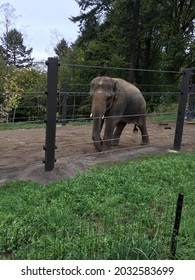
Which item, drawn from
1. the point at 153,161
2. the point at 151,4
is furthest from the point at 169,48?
the point at 153,161

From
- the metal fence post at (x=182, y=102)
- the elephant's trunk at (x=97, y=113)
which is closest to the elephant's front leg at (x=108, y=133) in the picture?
the elephant's trunk at (x=97, y=113)

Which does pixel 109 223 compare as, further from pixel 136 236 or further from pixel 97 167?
pixel 97 167

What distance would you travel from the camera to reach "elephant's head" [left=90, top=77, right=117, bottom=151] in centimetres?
639

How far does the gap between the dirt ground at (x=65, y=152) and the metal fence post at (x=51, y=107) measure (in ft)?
0.58

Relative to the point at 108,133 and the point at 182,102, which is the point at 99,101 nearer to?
the point at 108,133

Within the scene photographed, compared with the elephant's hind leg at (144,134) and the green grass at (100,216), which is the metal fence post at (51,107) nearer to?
the green grass at (100,216)

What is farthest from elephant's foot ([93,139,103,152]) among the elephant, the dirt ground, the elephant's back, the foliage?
Result: the foliage

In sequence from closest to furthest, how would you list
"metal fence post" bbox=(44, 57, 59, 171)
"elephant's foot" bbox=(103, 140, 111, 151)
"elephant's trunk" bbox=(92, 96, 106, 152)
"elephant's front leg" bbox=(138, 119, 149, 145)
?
"metal fence post" bbox=(44, 57, 59, 171)
"elephant's trunk" bbox=(92, 96, 106, 152)
"elephant's foot" bbox=(103, 140, 111, 151)
"elephant's front leg" bbox=(138, 119, 149, 145)

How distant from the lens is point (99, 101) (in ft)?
21.0

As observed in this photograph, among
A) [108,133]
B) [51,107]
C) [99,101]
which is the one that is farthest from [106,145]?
[51,107]

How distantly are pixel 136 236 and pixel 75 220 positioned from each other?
0.69 metres

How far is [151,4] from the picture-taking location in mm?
24844

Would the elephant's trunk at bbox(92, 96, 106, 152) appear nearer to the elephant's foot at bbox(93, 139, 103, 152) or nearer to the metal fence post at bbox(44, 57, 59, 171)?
the elephant's foot at bbox(93, 139, 103, 152)

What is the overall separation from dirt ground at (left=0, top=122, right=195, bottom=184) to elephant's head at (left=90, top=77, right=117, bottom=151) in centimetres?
34
